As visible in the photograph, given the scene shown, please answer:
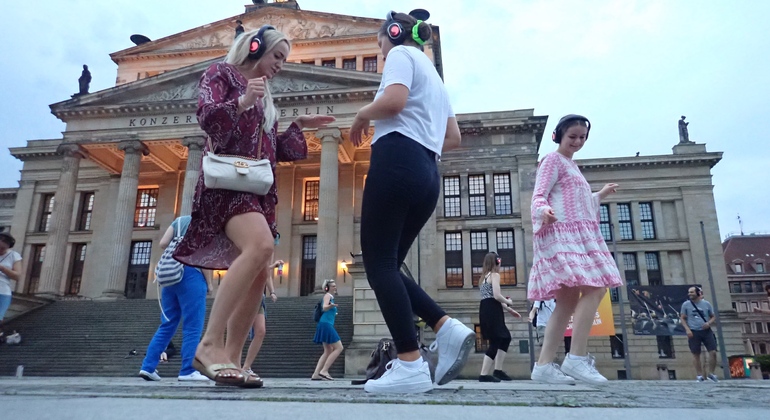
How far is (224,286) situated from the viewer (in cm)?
317

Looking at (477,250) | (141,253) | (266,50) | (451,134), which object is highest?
(141,253)

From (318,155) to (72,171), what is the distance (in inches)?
533

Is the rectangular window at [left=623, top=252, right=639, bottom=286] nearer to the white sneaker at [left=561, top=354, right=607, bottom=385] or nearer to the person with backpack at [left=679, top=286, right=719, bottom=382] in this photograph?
the person with backpack at [left=679, top=286, right=719, bottom=382]

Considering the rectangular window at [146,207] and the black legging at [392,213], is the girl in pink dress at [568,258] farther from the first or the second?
the rectangular window at [146,207]

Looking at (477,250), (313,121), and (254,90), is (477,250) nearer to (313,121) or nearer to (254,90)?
(313,121)

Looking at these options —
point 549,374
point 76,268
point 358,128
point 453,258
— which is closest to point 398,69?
point 358,128

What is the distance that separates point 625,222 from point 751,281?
166ft

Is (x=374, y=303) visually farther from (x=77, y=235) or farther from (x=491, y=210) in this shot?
(x=77, y=235)

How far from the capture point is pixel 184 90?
2953 centimetres

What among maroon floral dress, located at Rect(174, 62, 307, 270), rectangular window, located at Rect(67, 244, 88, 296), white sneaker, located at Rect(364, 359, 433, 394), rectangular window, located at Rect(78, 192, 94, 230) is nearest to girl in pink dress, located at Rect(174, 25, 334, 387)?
maroon floral dress, located at Rect(174, 62, 307, 270)

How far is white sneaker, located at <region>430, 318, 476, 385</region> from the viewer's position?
3.05 m

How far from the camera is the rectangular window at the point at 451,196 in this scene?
30547mm

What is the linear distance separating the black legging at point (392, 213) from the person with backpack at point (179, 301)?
3199 millimetres

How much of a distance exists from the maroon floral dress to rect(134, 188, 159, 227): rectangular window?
1272 inches
